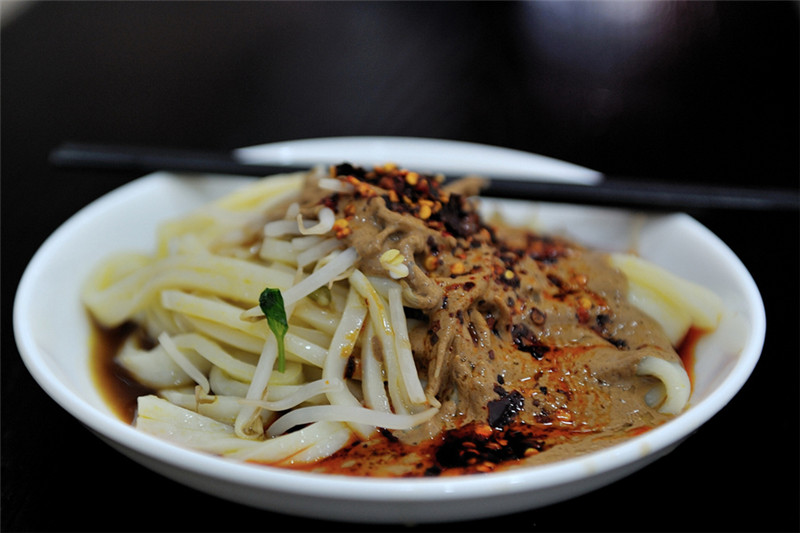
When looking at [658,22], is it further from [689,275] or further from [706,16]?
[689,275]

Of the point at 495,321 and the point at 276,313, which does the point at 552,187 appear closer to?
the point at 495,321

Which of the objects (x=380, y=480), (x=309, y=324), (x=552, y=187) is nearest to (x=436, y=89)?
(x=552, y=187)

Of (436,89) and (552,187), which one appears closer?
(552,187)

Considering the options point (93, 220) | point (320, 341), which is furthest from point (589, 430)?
point (93, 220)

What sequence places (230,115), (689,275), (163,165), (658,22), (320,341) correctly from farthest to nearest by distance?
(658,22), (230,115), (163,165), (689,275), (320,341)

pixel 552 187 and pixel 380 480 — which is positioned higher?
pixel 552 187

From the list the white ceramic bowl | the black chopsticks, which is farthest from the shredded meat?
the black chopsticks
